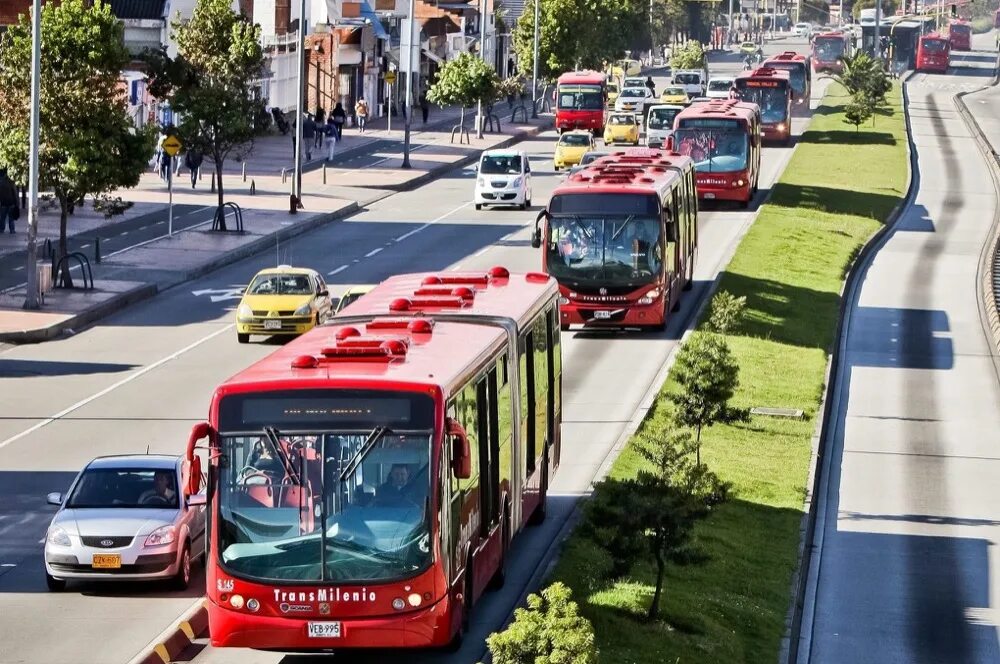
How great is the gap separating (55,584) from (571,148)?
5836 cm

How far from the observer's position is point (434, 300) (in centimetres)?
2238

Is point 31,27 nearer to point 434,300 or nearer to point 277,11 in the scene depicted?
point 434,300

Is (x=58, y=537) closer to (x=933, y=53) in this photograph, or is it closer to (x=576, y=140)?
(x=576, y=140)

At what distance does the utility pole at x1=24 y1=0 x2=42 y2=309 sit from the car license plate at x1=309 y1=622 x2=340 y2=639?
2723cm

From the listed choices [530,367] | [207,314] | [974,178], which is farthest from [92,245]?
[974,178]

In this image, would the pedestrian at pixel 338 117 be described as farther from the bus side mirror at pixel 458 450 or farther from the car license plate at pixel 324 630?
the car license plate at pixel 324 630

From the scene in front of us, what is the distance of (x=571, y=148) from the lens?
78.8 meters

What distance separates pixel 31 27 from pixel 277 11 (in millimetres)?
51757

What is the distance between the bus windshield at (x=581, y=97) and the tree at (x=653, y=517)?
244ft

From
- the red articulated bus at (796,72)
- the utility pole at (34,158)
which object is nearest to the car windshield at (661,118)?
the red articulated bus at (796,72)

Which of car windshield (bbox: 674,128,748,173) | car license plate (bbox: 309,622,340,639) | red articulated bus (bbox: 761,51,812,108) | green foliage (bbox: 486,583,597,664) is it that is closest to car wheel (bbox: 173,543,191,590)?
car license plate (bbox: 309,622,340,639)

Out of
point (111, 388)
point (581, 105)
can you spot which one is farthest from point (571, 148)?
point (111, 388)

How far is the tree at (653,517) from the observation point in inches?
803

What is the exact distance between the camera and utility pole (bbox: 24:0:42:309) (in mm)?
42812
